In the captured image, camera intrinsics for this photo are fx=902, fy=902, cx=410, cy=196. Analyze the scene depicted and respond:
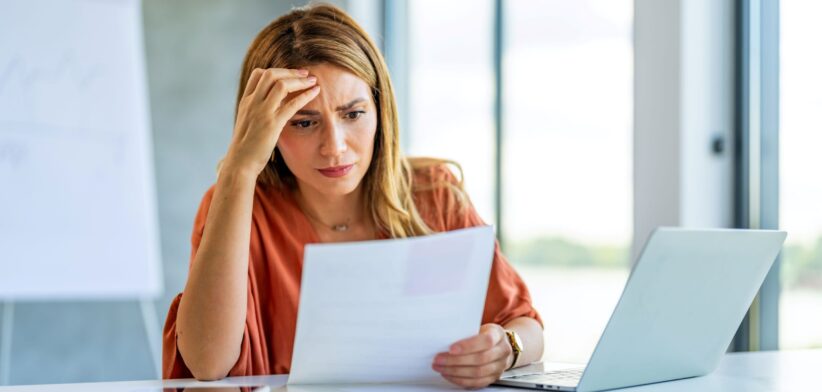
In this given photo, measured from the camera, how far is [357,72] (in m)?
1.51

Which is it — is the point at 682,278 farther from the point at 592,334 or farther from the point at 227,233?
the point at 592,334

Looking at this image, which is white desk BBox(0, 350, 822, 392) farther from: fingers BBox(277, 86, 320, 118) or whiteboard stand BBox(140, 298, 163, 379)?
whiteboard stand BBox(140, 298, 163, 379)

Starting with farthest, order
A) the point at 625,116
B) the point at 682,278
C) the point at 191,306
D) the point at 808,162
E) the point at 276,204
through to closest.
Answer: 1. the point at 625,116
2. the point at 808,162
3. the point at 276,204
4. the point at 191,306
5. the point at 682,278

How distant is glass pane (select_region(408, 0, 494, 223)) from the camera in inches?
130

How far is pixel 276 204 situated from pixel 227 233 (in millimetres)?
317

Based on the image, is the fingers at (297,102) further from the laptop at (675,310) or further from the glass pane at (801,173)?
the glass pane at (801,173)

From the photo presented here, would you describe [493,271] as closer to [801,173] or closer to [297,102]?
[297,102]

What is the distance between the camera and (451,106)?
11.5 ft

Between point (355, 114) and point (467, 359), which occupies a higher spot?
point (355, 114)

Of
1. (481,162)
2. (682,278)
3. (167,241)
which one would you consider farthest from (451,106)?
(682,278)

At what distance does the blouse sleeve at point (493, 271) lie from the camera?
152 centimetres

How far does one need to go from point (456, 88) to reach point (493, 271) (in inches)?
77.7

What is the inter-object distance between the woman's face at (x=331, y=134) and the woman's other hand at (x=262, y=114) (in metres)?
0.05

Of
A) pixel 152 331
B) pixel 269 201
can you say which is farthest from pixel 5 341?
pixel 269 201
